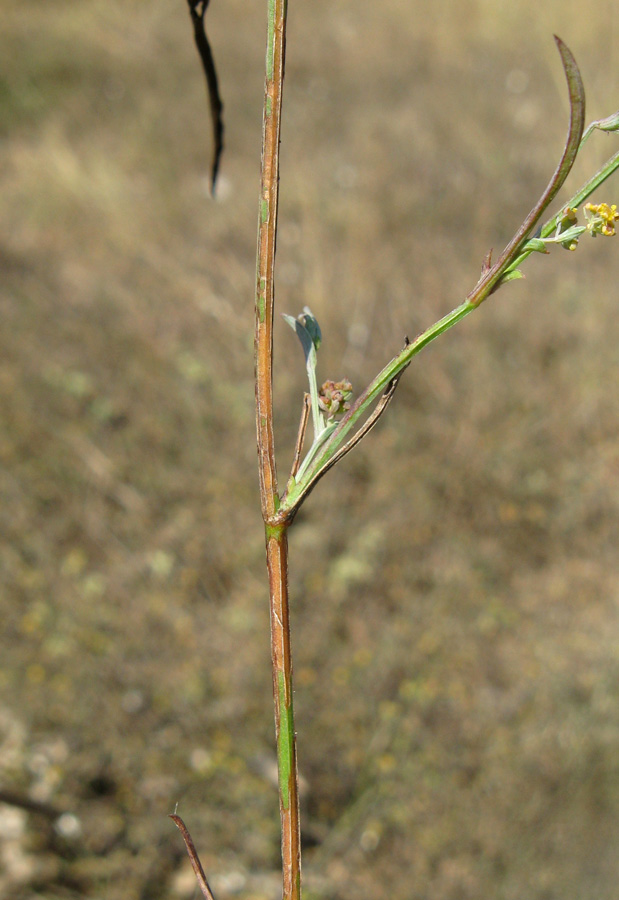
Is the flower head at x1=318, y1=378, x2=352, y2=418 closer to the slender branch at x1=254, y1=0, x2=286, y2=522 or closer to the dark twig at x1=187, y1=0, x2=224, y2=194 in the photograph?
the slender branch at x1=254, y1=0, x2=286, y2=522

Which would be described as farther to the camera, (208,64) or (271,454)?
(208,64)

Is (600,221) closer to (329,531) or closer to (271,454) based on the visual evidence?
(271,454)


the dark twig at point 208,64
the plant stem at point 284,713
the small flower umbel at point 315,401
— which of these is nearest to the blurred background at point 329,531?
the dark twig at point 208,64

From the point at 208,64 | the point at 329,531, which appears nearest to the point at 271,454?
the point at 208,64

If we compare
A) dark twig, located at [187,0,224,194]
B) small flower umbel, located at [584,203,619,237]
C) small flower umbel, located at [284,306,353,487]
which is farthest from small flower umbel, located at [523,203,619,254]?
dark twig, located at [187,0,224,194]

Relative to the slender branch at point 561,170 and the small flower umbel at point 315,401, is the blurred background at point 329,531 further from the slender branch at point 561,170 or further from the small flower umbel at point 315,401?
the slender branch at point 561,170

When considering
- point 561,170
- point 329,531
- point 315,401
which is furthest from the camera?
point 329,531
